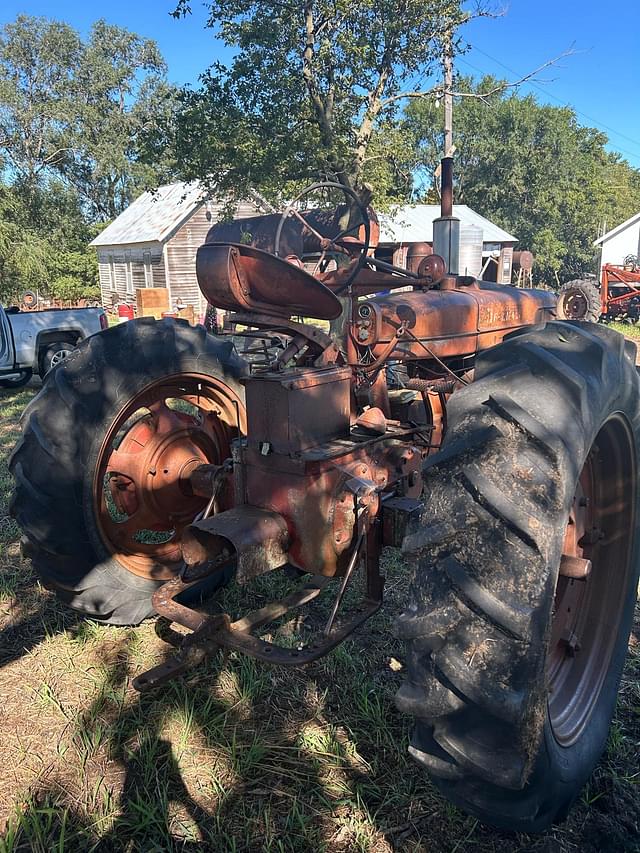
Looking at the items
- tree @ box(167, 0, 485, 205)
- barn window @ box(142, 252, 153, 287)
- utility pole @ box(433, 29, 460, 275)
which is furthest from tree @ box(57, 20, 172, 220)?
utility pole @ box(433, 29, 460, 275)

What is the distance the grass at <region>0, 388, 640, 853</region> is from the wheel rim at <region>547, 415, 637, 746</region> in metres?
0.33

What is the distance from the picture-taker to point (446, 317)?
12.5 ft

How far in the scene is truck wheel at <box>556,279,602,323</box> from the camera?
10.5m

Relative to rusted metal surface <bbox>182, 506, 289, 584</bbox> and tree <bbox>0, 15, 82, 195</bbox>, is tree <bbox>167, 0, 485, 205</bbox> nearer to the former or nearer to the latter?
rusted metal surface <bbox>182, 506, 289, 584</bbox>

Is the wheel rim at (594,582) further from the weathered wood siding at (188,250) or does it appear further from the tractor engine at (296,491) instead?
the weathered wood siding at (188,250)

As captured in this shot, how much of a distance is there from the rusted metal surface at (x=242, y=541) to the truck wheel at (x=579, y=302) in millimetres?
7975

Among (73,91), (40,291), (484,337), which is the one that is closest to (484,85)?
(73,91)

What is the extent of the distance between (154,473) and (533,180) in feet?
159

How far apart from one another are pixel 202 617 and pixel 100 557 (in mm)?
762

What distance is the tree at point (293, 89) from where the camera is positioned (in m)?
14.4

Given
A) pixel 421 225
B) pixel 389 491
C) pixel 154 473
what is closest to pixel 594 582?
pixel 389 491

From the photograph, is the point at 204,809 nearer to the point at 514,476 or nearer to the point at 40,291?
the point at 514,476

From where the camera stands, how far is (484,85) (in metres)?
51.0

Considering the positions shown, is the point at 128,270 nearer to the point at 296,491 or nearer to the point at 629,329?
the point at 629,329
